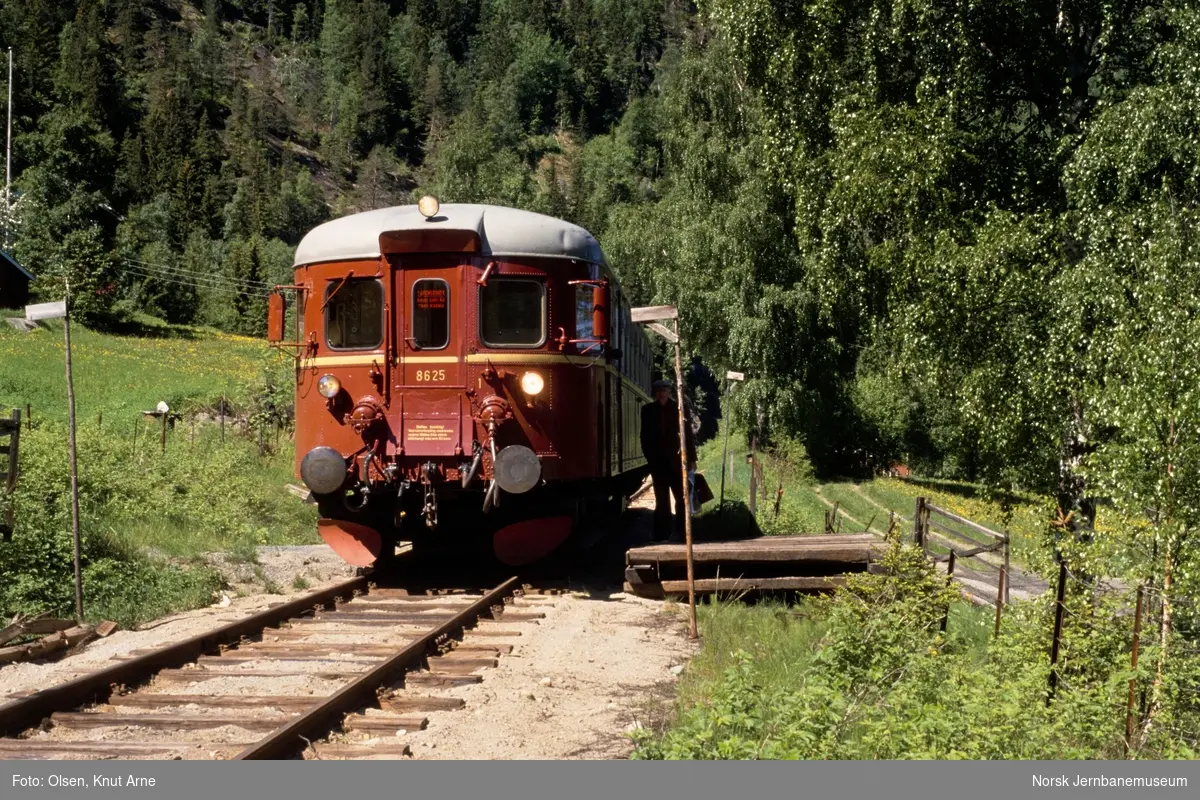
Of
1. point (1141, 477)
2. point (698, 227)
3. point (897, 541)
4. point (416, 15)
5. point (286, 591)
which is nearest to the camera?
point (1141, 477)

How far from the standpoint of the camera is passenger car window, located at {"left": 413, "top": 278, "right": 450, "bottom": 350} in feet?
38.2

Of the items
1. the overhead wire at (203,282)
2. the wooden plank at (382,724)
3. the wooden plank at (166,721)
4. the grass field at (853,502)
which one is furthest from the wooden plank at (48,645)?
the overhead wire at (203,282)

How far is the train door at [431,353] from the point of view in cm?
1149

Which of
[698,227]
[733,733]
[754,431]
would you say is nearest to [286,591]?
[733,733]

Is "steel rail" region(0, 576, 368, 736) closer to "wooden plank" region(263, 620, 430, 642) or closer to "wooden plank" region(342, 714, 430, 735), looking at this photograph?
"wooden plank" region(263, 620, 430, 642)

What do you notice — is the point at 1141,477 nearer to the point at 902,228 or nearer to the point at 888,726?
the point at 888,726

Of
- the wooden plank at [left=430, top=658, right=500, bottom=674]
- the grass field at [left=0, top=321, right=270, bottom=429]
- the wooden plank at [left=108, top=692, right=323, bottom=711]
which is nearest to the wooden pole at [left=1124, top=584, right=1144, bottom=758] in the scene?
the wooden plank at [left=430, top=658, right=500, bottom=674]

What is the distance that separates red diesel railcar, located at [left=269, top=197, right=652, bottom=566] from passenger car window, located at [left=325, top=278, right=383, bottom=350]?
1 centimetres

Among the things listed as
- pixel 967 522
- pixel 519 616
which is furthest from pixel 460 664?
pixel 967 522

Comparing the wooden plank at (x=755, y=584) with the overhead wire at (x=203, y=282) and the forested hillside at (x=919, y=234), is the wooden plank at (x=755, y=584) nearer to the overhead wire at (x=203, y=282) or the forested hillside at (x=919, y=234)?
the forested hillside at (x=919, y=234)

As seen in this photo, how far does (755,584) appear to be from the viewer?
1109cm

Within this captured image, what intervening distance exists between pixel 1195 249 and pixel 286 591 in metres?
9.18

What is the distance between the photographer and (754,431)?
32.6 meters

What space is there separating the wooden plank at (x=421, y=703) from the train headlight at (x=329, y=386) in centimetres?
500
